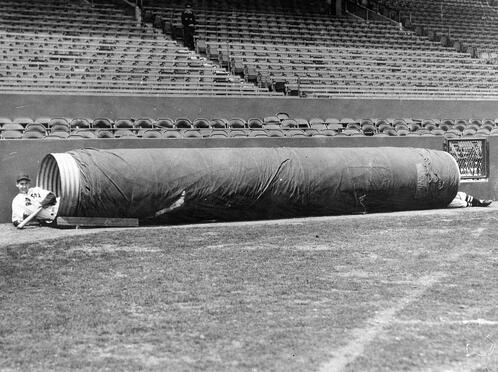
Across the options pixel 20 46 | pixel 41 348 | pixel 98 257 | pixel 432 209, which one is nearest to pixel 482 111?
pixel 432 209

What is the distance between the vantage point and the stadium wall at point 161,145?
11734 mm

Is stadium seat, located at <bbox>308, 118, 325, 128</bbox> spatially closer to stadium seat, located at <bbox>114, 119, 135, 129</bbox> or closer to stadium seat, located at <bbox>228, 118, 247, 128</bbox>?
stadium seat, located at <bbox>228, 118, 247, 128</bbox>

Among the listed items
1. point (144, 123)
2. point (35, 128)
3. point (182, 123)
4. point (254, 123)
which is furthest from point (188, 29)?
point (35, 128)

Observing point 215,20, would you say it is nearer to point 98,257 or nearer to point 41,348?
point 98,257

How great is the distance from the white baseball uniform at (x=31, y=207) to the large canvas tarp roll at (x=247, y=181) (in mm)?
300

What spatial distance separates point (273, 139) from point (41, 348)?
9.67 meters

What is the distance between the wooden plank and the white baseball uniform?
223mm

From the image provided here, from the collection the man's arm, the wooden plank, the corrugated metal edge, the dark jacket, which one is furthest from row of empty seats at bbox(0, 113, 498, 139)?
the dark jacket

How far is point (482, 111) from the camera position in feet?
65.2

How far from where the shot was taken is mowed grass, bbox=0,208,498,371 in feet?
14.7

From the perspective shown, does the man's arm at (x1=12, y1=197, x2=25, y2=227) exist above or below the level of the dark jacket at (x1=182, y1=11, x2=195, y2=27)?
below

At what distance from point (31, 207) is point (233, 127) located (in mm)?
6033

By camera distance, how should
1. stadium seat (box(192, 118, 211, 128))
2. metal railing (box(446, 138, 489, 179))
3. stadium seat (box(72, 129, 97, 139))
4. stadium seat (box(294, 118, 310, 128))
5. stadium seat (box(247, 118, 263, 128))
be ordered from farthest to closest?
stadium seat (box(294, 118, 310, 128))
stadium seat (box(247, 118, 263, 128))
stadium seat (box(192, 118, 211, 128))
metal railing (box(446, 138, 489, 179))
stadium seat (box(72, 129, 97, 139))

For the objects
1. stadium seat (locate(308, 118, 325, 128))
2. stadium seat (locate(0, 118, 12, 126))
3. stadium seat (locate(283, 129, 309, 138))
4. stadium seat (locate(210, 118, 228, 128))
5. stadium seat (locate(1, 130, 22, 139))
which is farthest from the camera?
stadium seat (locate(308, 118, 325, 128))
